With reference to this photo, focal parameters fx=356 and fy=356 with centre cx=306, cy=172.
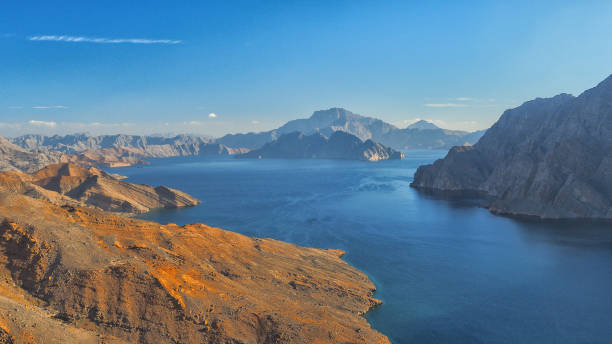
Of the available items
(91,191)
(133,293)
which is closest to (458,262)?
(133,293)

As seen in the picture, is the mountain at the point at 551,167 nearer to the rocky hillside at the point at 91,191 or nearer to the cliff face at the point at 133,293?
the cliff face at the point at 133,293

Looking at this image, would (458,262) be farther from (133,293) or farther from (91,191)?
(91,191)

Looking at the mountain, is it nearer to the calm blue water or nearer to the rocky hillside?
the calm blue water

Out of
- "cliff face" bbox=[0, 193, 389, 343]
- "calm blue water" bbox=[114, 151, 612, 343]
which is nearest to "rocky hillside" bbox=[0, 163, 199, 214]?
"calm blue water" bbox=[114, 151, 612, 343]

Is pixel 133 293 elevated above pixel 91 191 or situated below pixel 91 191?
above

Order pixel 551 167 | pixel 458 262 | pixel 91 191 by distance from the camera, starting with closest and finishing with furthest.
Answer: pixel 458 262 → pixel 551 167 → pixel 91 191

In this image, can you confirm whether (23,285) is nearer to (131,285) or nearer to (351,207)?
(131,285)
